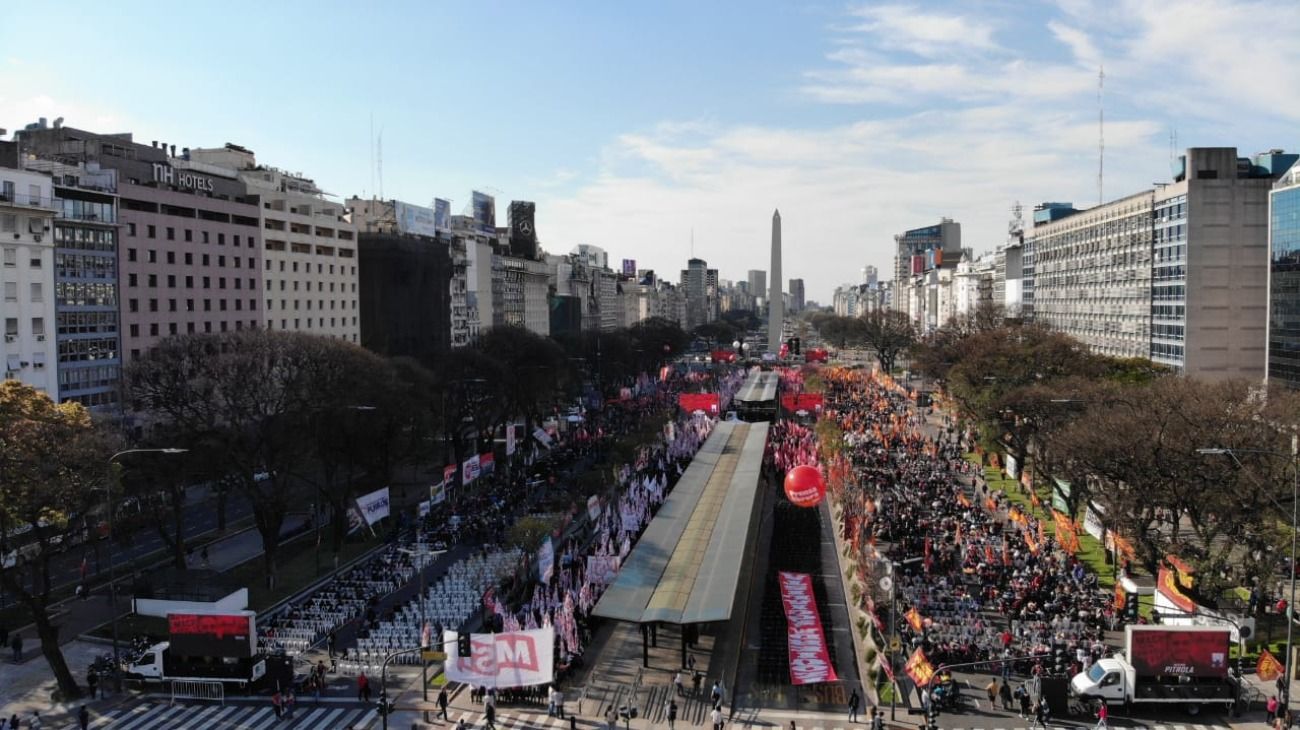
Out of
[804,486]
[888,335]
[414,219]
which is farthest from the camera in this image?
[888,335]

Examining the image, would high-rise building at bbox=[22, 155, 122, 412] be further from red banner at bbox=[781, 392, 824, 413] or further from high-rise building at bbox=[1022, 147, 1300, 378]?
high-rise building at bbox=[1022, 147, 1300, 378]

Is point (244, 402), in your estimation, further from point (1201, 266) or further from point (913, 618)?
point (1201, 266)

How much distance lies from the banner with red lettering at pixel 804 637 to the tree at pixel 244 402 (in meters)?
23.2

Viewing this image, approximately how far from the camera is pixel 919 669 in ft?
98.8

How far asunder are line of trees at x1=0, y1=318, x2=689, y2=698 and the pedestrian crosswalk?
3052 mm

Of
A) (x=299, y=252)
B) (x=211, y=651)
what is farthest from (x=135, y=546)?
(x=299, y=252)

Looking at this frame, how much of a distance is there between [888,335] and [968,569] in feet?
397

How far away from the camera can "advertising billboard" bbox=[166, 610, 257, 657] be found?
32562 millimetres

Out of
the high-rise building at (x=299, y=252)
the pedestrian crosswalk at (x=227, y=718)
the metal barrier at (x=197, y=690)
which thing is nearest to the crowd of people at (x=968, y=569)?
the pedestrian crosswalk at (x=227, y=718)

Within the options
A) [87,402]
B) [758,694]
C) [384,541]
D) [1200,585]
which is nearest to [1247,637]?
[1200,585]

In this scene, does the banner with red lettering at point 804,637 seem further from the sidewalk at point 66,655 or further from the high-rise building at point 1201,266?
the high-rise building at point 1201,266

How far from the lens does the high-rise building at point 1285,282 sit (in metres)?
63.3

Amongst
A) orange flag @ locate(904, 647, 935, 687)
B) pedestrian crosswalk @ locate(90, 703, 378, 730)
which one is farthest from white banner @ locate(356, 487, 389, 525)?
orange flag @ locate(904, 647, 935, 687)

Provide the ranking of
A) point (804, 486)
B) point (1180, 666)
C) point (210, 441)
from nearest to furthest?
1. point (1180, 666)
2. point (804, 486)
3. point (210, 441)
